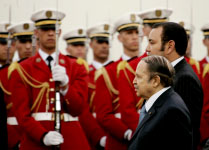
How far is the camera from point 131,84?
6.60 m

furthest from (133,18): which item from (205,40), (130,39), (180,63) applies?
(180,63)

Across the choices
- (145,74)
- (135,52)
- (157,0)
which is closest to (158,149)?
(145,74)

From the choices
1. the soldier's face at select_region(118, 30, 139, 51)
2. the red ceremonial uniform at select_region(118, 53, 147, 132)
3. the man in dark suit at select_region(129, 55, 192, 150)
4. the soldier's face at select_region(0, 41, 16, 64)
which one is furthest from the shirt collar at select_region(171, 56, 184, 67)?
the soldier's face at select_region(0, 41, 16, 64)

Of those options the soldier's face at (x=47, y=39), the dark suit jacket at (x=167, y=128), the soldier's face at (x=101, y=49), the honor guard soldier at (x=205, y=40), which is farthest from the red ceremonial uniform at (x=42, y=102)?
the honor guard soldier at (x=205, y=40)

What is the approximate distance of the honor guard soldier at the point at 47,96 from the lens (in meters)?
5.95

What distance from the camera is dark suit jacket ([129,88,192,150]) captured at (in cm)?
372

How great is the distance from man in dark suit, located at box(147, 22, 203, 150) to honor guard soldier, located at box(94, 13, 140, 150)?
7.42 feet

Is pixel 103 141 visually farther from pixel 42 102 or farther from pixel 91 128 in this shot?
pixel 42 102

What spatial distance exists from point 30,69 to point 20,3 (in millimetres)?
2793

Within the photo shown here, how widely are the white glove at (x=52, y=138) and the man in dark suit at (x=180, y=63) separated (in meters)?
1.59

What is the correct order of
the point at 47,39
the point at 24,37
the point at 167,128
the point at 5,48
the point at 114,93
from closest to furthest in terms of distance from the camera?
the point at 167,128 → the point at 47,39 → the point at 114,93 → the point at 24,37 → the point at 5,48

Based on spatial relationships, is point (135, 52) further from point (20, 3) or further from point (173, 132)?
point (173, 132)

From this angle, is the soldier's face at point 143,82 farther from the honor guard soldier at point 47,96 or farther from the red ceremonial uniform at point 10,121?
the red ceremonial uniform at point 10,121

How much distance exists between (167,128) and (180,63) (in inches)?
37.9
